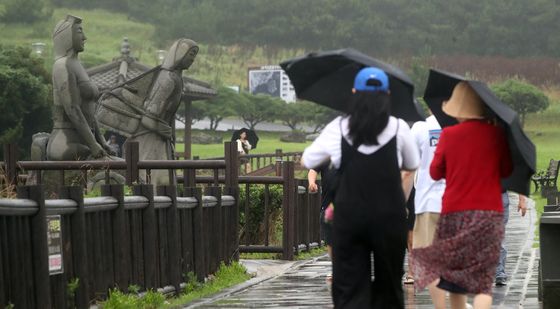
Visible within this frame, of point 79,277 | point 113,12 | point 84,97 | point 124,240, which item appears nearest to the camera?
point 79,277

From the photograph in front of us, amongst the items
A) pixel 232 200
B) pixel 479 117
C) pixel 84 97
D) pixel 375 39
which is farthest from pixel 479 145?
pixel 375 39

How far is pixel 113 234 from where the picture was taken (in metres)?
11.3

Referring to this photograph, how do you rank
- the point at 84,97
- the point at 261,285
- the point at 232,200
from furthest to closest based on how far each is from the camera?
the point at 84,97 → the point at 232,200 → the point at 261,285

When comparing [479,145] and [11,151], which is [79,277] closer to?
[479,145]

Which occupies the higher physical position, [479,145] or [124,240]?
[479,145]

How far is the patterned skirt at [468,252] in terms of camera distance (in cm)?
856

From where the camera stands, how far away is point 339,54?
8812mm

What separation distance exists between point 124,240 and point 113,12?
151 meters

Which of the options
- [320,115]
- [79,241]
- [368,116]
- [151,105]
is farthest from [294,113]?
[368,116]

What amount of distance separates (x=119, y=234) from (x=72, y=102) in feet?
20.3

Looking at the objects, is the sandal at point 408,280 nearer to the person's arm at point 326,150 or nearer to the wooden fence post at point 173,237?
the wooden fence post at point 173,237

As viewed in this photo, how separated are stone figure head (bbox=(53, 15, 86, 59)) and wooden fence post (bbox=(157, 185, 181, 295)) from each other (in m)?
4.78

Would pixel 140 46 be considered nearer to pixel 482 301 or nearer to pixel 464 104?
pixel 464 104

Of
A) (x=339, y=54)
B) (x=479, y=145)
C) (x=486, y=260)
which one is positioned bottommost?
(x=486, y=260)
